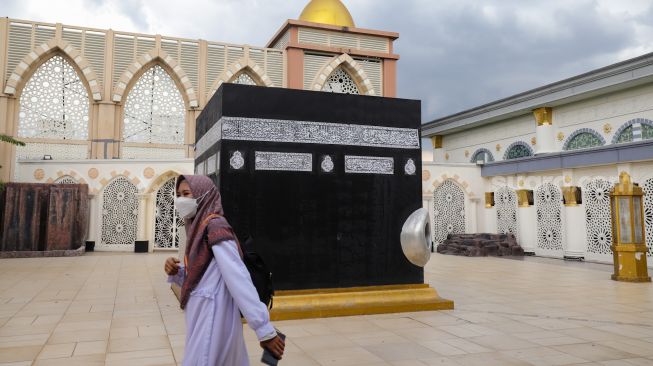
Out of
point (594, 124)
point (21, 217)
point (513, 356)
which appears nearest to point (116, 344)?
point (513, 356)

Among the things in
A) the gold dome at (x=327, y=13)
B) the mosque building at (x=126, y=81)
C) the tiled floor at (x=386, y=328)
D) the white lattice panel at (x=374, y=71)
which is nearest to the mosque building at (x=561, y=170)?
the tiled floor at (x=386, y=328)

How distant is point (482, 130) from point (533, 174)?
198 inches

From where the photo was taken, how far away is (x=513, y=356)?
9.32 ft

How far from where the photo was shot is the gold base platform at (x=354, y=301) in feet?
12.9

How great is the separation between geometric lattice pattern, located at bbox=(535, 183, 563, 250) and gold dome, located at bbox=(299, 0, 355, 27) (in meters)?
10.4

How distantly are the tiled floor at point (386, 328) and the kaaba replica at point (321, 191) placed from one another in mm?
334

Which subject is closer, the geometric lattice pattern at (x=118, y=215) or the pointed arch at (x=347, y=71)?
the geometric lattice pattern at (x=118, y=215)

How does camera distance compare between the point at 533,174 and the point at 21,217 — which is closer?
the point at 21,217

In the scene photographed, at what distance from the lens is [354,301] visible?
4133 mm

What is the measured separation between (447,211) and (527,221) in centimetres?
193

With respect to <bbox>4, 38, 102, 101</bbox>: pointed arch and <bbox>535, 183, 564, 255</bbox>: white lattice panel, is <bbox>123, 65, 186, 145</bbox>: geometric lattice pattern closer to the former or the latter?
<bbox>4, 38, 102, 101</bbox>: pointed arch

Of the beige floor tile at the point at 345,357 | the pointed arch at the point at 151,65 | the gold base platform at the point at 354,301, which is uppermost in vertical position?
the pointed arch at the point at 151,65

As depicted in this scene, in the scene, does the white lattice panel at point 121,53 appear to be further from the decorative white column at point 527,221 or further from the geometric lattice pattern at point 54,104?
the decorative white column at point 527,221

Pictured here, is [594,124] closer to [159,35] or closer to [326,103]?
[326,103]
